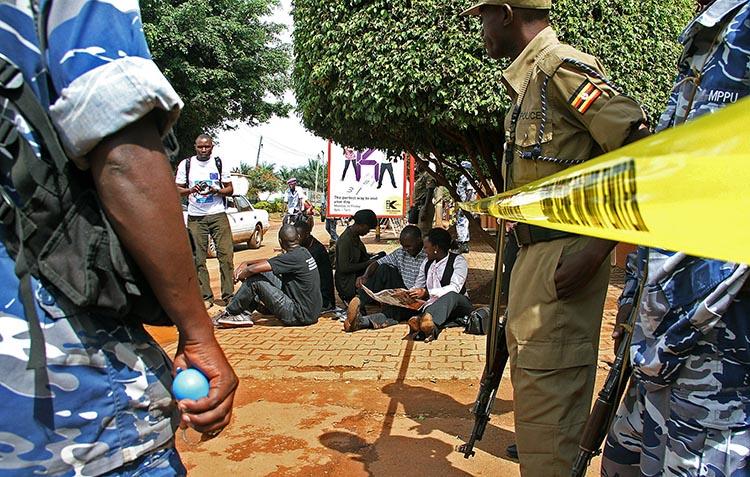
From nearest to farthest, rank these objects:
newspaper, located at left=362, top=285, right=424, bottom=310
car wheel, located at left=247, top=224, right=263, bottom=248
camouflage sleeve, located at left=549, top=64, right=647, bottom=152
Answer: camouflage sleeve, located at left=549, top=64, right=647, bottom=152
newspaper, located at left=362, top=285, right=424, bottom=310
car wheel, located at left=247, top=224, right=263, bottom=248

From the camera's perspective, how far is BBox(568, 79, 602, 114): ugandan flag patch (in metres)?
1.97

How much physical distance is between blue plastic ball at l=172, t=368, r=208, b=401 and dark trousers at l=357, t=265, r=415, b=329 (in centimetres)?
516

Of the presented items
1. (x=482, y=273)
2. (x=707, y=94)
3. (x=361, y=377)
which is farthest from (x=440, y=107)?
(x=482, y=273)

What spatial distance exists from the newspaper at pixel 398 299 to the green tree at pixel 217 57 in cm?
1444

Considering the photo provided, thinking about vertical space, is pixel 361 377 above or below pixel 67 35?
below

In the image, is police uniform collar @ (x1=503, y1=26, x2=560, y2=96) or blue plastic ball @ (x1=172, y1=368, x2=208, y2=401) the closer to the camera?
blue plastic ball @ (x1=172, y1=368, x2=208, y2=401)

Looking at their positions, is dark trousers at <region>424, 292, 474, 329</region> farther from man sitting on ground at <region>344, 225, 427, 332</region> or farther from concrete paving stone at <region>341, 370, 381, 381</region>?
concrete paving stone at <region>341, 370, 381, 381</region>

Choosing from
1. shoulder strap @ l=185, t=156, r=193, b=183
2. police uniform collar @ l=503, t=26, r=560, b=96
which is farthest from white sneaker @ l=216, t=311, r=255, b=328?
police uniform collar @ l=503, t=26, r=560, b=96

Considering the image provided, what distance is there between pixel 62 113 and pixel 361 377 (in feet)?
12.5

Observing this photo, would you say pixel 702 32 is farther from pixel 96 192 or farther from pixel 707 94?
pixel 96 192

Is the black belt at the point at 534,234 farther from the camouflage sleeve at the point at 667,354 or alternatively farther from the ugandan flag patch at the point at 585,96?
the camouflage sleeve at the point at 667,354

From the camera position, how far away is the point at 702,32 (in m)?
1.50

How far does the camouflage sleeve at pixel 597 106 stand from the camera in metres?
1.89

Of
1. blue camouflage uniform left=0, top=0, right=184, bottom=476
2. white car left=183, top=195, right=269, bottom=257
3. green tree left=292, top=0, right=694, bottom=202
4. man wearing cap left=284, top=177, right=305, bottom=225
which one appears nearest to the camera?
blue camouflage uniform left=0, top=0, right=184, bottom=476
